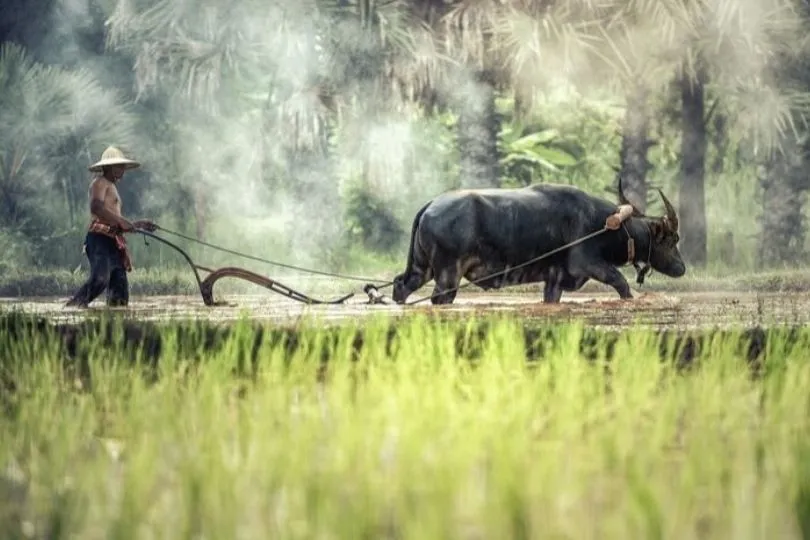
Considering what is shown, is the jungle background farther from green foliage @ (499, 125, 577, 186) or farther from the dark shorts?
the dark shorts

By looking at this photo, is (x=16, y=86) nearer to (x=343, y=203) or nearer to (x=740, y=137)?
(x=343, y=203)

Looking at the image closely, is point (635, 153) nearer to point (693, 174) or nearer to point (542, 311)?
point (693, 174)

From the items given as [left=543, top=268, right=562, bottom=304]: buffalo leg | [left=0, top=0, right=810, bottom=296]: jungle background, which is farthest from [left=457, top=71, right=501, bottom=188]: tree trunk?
[left=543, top=268, right=562, bottom=304]: buffalo leg

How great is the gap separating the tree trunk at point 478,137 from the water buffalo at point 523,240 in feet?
23.2

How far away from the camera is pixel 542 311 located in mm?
10109

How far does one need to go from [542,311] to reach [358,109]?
10.6m

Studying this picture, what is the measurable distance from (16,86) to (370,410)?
16.1m

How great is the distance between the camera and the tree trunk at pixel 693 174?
65.8ft

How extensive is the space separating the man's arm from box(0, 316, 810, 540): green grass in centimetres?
373

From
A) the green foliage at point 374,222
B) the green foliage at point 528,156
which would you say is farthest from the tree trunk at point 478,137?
the green foliage at point 374,222

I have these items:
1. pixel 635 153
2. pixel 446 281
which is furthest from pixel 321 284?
pixel 446 281

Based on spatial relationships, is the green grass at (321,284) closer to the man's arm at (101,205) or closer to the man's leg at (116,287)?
the man's leg at (116,287)

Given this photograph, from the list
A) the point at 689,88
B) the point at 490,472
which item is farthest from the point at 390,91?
the point at 490,472

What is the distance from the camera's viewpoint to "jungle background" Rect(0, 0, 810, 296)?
61.2 ft
